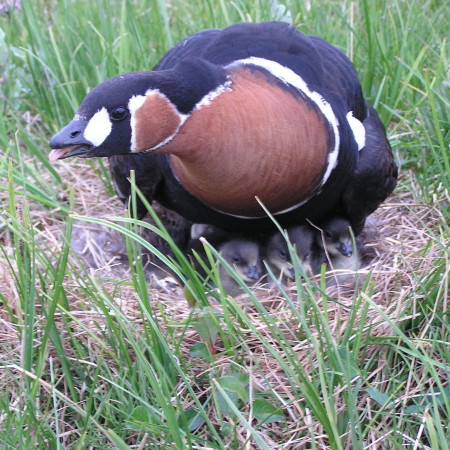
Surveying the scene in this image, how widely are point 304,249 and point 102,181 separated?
2.78 feet

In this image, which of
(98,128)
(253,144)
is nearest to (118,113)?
(98,128)

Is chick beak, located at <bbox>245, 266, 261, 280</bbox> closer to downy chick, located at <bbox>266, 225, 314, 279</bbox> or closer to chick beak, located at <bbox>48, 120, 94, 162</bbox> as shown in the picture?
downy chick, located at <bbox>266, 225, 314, 279</bbox>

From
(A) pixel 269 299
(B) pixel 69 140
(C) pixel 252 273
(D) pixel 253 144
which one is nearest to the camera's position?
(B) pixel 69 140

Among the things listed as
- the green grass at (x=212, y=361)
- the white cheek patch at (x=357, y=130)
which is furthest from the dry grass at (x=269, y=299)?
the white cheek patch at (x=357, y=130)

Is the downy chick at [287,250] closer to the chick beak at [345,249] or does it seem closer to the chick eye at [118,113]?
the chick beak at [345,249]

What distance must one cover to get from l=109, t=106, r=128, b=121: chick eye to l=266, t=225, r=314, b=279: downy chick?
0.90m

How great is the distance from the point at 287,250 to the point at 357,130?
48cm

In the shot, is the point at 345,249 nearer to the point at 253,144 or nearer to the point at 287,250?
the point at 287,250

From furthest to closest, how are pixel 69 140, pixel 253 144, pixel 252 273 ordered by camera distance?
1. pixel 252 273
2. pixel 253 144
3. pixel 69 140

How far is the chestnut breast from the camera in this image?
6.15 ft

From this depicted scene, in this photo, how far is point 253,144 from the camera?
1.93 meters

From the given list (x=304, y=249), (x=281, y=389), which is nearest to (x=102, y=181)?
(x=304, y=249)

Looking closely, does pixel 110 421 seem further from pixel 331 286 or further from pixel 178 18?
pixel 178 18

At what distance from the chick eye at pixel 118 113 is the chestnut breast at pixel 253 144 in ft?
0.53
